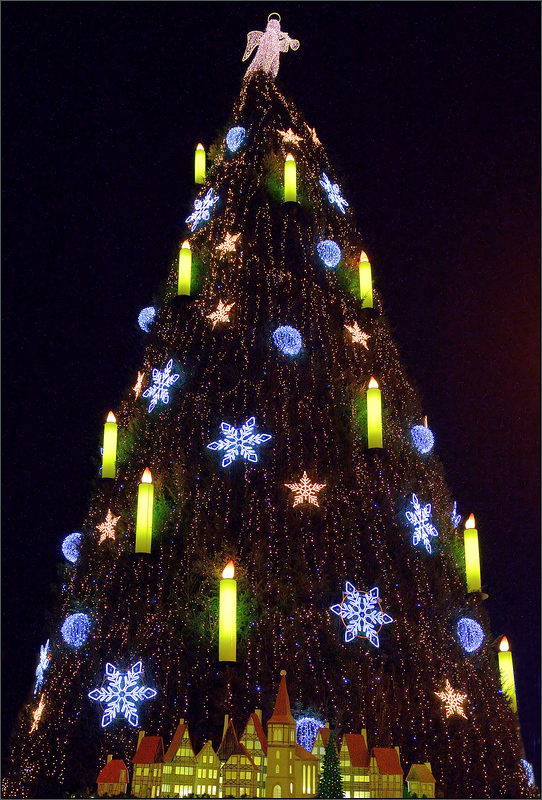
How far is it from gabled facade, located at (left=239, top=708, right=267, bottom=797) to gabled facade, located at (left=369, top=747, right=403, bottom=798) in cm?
75

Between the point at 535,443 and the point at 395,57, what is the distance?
Answer: 687 centimetres

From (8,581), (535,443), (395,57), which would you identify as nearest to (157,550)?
(8,581)

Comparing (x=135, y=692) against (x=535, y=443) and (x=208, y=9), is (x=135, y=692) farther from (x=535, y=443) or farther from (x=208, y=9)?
(x=208, y=9)

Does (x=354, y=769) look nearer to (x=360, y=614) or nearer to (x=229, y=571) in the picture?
(x=360, y=614)

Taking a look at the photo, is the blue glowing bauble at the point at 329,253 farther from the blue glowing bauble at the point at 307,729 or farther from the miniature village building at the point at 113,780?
the miniature village building at the point at 113,780

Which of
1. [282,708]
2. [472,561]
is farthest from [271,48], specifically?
[282,708]

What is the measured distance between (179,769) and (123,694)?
0.81 meters

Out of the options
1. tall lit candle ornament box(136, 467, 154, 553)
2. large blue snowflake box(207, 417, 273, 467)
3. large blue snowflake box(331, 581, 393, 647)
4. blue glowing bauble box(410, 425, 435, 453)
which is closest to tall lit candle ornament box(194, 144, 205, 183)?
large blue snowflake box(207, 417, 273, 467)

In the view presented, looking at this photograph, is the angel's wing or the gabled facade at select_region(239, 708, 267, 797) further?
the angel's wing

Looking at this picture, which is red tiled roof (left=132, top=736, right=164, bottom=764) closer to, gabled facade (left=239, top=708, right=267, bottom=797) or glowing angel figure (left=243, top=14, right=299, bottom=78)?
gabled facade (left=239, top=708, right=267, bottom=797)

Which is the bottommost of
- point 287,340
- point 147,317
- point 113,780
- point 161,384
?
point 113,780

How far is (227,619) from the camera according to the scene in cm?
537

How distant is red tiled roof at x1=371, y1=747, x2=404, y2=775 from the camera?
17.2 feet

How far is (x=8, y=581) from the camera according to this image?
12172 mm
